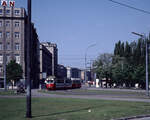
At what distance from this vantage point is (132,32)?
123ft

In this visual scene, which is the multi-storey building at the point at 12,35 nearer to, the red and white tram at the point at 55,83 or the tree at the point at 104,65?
the red and white tram at the point at 55,83

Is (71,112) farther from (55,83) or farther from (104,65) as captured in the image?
(104,65)

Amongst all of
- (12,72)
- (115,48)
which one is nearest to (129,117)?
(12,72)

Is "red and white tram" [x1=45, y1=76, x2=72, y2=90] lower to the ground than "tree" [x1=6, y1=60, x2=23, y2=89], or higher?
lower

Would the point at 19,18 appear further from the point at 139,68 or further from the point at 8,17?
the point at 139,68

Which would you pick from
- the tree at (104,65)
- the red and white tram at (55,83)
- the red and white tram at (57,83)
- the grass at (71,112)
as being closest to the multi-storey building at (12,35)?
Answer: the red and white tram at (57,83)

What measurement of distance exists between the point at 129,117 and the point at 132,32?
23896mm

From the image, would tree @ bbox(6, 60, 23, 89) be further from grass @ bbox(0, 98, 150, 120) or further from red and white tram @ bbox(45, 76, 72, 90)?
grass @ bbox(0, 98, 150, 120)

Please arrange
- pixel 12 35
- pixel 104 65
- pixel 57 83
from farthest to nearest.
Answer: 1. pixel 104 65
2. pixel 12 35
3. pixel 57 83

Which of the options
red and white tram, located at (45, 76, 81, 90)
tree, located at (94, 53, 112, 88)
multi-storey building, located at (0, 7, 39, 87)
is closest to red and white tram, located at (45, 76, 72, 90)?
red and white tram, located at (45, 76, 81, 90)

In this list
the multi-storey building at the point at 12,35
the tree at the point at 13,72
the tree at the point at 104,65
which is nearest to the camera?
the tree at the point at 13,72

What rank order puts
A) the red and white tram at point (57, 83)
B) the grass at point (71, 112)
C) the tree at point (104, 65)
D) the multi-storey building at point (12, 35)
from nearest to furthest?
1. the grass at point (71, 112)
2. the red and white tram at point (57, 83)
3. the multi-storey building at point (12, 35)
4. the tree at point (104, 65)

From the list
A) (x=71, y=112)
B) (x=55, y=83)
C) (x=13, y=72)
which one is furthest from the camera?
(x=13, y=72)

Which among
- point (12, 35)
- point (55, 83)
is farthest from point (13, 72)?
point (12, 35)
